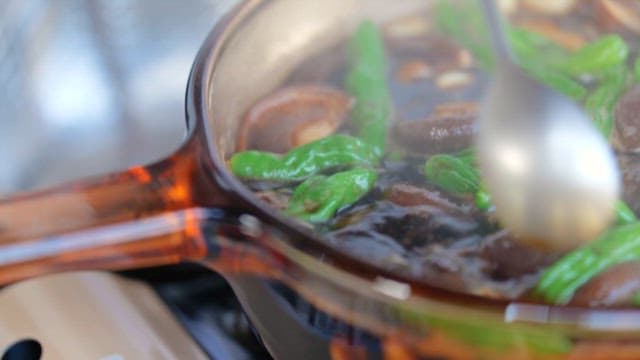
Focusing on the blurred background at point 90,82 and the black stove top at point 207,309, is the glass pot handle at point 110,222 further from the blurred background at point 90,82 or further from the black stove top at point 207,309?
the blurred background at point 90,82

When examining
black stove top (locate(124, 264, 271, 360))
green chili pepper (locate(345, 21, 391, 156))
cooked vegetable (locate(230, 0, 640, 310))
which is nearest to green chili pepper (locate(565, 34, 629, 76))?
cooked vegetable (locate(230, 0, 640, 310))

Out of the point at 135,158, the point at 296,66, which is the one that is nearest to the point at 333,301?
the point at 296,66

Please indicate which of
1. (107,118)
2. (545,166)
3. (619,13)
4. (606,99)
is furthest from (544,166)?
(107,118)

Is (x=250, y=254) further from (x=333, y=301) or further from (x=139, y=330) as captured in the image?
(x=139, y=330)

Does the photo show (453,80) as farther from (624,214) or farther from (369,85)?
(624,214)

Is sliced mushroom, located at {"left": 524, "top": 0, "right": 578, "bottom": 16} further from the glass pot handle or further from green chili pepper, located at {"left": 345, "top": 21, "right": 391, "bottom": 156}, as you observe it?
the glass pot handle

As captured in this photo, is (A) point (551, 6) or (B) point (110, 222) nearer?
(B) point (110, 222)
